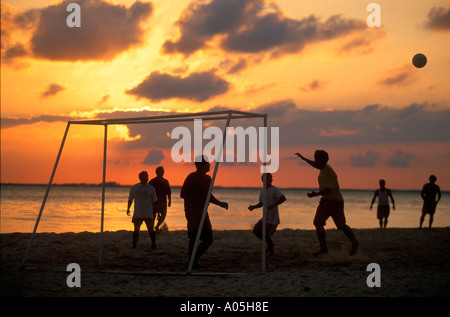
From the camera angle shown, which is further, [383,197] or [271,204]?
[383,197]

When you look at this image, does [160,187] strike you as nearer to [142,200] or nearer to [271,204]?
[142,200]

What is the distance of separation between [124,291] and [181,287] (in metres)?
0.84

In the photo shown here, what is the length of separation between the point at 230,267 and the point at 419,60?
7.44 m

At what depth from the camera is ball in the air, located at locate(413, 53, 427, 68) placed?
42.9ft

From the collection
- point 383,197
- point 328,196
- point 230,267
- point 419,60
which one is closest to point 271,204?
point 328,196

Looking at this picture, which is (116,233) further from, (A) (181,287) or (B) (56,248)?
(A) (181,287)

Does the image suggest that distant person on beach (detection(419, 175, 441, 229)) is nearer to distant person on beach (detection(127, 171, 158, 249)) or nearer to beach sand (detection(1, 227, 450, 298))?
beach sand (detection(1, 227, 450, 298))

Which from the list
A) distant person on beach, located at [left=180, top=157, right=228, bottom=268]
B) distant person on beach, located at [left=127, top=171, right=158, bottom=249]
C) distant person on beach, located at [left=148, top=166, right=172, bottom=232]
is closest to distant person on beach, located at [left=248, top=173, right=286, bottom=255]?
distant person on beach, located at [left=180, top=157, right=228, bottom=268]

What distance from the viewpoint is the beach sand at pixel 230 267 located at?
7.47 metres

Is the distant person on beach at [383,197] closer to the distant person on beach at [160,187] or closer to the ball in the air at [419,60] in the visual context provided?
the ball in the air at [419,60]

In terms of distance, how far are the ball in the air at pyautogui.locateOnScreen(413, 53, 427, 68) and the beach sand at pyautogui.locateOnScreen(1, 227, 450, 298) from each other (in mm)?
4480

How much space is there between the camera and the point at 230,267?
9.82 metres

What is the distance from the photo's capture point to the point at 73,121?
32.1 feet
